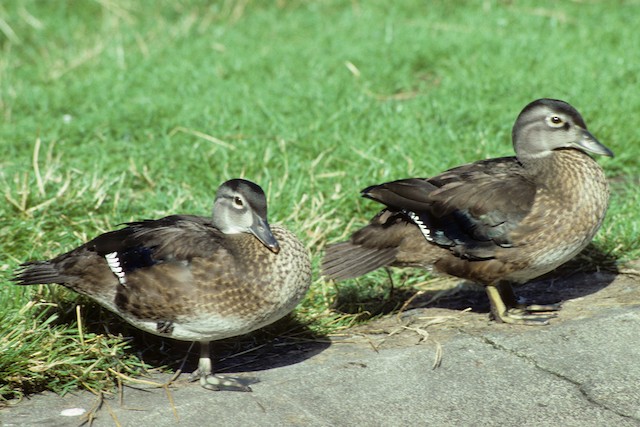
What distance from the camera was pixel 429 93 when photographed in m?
6.40

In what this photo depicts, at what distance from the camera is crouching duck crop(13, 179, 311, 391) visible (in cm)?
344

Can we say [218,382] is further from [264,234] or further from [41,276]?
[41,276]

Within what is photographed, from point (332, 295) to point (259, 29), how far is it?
4.21 m

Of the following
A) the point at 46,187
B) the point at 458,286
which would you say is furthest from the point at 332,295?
the point at 46,187

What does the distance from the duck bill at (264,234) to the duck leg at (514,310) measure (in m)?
0.99

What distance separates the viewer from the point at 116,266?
11.6 feet

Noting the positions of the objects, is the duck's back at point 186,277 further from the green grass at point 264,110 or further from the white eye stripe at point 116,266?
the green grass at point 264,110

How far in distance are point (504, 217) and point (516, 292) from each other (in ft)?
2.25

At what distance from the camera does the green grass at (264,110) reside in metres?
4.46

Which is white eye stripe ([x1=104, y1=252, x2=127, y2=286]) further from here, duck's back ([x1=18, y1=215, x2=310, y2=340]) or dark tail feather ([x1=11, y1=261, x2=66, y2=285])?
dark tail feather ([x1=11, y1=261, x2=66, y2=285])

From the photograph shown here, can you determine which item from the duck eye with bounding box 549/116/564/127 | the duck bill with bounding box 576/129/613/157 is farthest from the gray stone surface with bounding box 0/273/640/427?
the duck eye with bounding box 549/116/564/127

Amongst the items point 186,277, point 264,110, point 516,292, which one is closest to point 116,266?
point 186,277

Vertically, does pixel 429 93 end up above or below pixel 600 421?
above

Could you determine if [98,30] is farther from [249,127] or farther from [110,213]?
[110,213]
